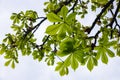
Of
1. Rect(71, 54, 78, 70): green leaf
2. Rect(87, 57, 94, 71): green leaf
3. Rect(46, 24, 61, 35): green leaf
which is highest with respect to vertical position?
Rect(46, 24, 61, 35): green leaf

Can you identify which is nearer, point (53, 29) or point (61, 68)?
point (53, 29)

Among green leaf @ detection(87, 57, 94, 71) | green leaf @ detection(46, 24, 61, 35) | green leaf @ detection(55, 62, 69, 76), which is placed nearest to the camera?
green leaf @ detection(46, 24, 61, 35)

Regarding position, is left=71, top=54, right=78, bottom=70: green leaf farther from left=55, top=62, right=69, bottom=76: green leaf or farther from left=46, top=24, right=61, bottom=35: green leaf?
left=55, top=62, right=69, bottom=76: green leaf

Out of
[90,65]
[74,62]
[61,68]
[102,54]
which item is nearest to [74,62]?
[74,62]

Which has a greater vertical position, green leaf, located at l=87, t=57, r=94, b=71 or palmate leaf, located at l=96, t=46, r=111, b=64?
palmate leaf, located at l=96, t=46, r=111, b=64

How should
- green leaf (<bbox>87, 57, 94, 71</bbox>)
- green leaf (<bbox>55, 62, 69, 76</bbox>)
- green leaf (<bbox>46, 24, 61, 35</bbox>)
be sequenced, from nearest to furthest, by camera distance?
green leaf (<bbox>46, 24, 61, 35</bbox>) → green leaf (<bbox>87, 57, 94, 71</bbox>) → green leaf (<bbox>55, 62, 69, 76</bbox>)

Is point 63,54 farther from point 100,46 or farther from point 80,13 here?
point 80,13

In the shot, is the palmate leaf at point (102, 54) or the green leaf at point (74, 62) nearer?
the green leaf at point (74, 62)

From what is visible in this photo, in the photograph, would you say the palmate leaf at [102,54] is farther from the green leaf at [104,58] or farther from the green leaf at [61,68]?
the green leaf at [61,68]

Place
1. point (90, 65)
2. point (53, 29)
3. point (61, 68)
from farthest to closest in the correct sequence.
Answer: point (61, 68) < point (90, 65) < point (53, 29)

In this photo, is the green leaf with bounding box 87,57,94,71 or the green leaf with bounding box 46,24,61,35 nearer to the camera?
the green leaf with bounding box 46,24,61,35

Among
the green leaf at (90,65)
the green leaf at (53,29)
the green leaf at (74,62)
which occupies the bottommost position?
the green leaf at (90,65)

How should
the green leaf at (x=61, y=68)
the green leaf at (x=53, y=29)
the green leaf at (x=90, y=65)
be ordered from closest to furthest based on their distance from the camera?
the green leaf at (x=53, y=29) → the green leaf at (x=90, y=65) → the green leaf at (x=61, y=68)

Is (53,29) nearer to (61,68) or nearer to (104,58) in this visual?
(104,58)
